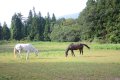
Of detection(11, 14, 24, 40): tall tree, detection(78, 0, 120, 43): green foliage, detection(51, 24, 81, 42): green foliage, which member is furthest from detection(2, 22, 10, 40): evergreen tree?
detection(78, 0, 120, 43): green foliage

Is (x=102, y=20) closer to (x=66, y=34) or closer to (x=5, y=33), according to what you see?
(x=66, y=34)

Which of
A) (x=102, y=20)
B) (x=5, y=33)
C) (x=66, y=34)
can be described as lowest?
(x=66, y=34)

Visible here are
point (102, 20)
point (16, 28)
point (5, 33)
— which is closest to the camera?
point (102, 20)

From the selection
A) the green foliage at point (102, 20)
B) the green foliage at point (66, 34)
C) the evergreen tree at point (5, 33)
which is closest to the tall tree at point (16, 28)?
the evergreen tree at point (5, 33)

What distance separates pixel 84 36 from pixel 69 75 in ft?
221

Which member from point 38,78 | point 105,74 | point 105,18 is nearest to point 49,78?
point 38,78

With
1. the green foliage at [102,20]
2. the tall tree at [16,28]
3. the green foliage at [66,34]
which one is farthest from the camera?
the tall tree at [16,28]

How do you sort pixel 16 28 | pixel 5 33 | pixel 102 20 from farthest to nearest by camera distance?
pixel 16 28 < pixel 5 33 < pixel 102 20

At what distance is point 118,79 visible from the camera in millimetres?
16891

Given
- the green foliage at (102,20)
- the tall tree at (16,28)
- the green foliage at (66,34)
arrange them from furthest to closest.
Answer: the tall tree at (16,28), the green foliage at (66,34), the green foliage at (102,20)

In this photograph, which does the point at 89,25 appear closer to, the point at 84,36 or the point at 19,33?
the point at 84,36

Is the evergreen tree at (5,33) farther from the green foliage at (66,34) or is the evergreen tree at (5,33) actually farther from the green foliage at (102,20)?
the green foliage at (102,20)

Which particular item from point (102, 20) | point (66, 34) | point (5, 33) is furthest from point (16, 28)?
point (102, 20)

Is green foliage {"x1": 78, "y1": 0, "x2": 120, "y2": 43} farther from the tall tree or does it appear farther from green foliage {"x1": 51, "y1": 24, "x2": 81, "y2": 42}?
the tall tree
